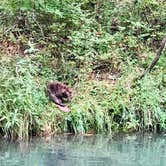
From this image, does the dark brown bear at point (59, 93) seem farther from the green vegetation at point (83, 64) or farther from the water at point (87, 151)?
the water at point (87, 151)

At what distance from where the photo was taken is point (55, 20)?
6957 mm

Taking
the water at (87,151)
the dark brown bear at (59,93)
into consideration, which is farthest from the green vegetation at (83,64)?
the water at (87,151)

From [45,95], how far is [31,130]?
1.96 feet

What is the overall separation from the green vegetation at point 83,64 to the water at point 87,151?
0.18 metres

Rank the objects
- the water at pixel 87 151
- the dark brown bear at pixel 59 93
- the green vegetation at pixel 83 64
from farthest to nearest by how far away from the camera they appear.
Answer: the dark brown bear at pixel 59 93 → the green vegetation at pixel 83 64 → the water at pixel 87 151

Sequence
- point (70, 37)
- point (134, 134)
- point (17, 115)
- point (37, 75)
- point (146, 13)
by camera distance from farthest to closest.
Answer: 1. point (146, 13)
2. point (70, 37)
3. point (37, 75)
4. point (134, 134)
5. point (17, 115)

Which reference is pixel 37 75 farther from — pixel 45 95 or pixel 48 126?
pixel 48 126

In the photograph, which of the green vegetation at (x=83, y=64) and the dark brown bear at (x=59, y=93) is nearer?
the green vegetation at (x=83, y=64)

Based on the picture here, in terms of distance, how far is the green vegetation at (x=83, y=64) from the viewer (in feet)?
18.5

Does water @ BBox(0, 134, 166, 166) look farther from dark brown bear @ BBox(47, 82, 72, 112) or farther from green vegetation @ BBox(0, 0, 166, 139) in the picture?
dark brown bear @ BBox(47, 82, 72, 112)

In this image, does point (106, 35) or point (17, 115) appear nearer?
point (17, 115)

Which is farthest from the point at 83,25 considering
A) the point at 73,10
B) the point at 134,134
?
the point at 134,134

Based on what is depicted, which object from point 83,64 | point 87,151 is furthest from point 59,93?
point 87,151

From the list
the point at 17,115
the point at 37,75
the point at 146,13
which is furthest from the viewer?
the point at 146,13
